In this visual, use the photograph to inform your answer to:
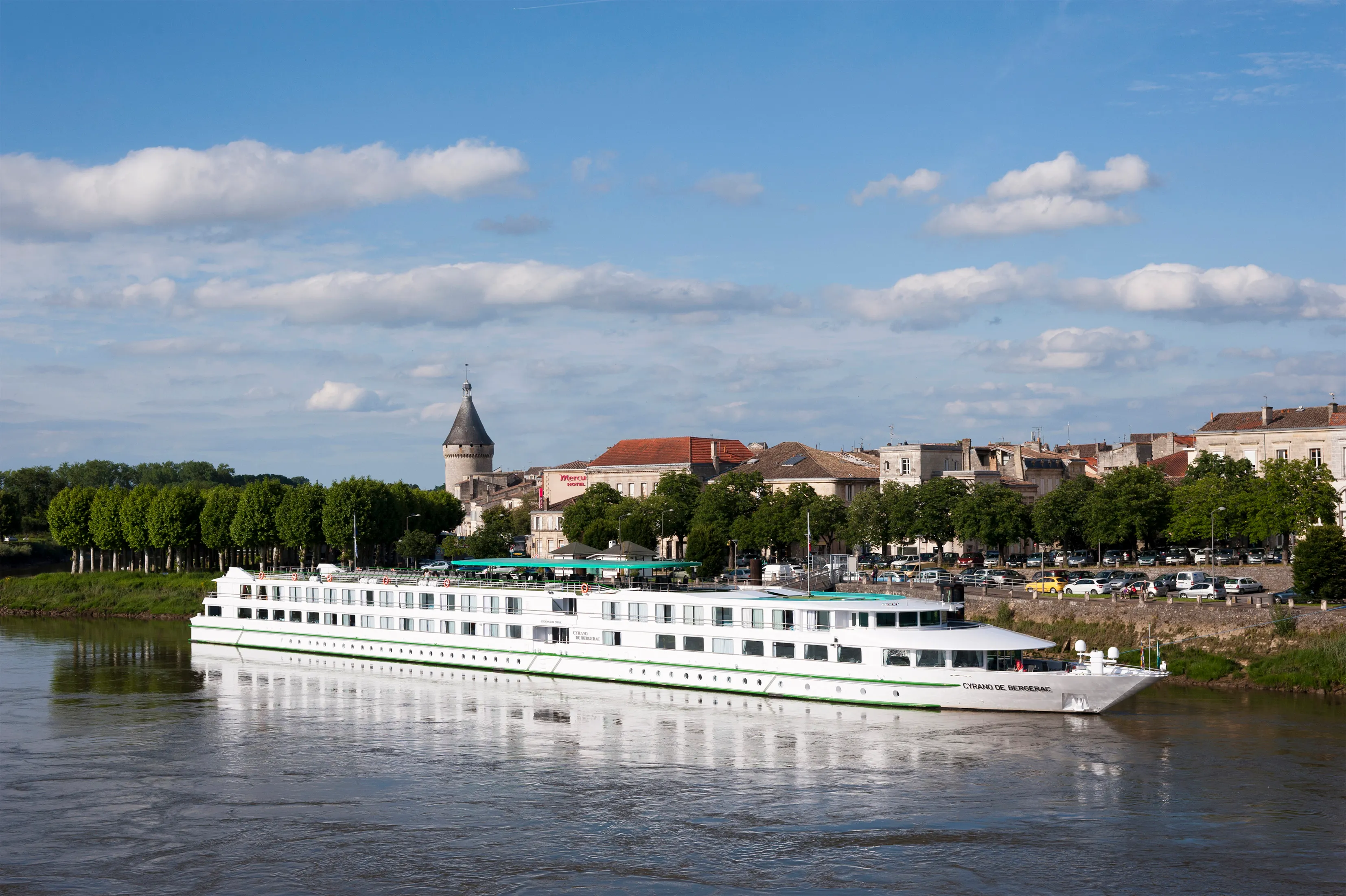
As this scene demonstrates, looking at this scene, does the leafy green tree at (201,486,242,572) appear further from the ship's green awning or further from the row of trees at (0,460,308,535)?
the ship's green awning

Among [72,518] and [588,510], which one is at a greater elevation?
[72,518]

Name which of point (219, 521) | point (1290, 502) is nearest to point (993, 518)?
point (1290, 502)

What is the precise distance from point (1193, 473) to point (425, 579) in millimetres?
53623

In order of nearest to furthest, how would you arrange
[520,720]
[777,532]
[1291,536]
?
[520,720] → [1291,536] → [777,532]

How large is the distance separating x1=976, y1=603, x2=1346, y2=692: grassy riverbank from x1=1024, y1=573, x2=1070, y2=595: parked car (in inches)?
353

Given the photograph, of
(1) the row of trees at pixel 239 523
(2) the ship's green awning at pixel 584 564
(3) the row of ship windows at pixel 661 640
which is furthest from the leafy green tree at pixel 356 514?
(2) the ship's green awning at pixel 584 564

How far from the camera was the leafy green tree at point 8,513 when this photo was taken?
12988 cm

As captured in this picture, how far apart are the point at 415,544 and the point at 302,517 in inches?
378

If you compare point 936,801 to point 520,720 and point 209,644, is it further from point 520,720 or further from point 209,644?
point 209,644

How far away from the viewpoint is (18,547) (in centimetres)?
12312

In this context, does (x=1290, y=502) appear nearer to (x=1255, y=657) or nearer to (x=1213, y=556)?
(x=1213, y=556)

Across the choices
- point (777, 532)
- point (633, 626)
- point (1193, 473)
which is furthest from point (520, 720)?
point (1193, 473)

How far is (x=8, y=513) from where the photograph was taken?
131125mm

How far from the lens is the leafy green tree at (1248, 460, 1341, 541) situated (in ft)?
253
